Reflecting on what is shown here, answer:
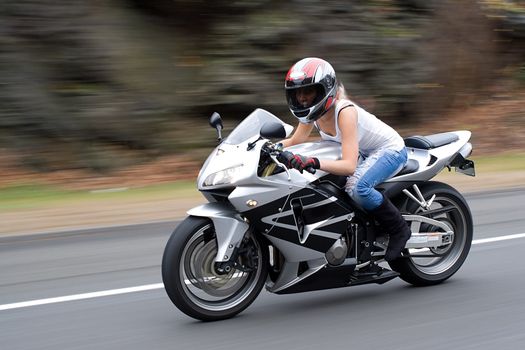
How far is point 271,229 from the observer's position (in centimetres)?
530

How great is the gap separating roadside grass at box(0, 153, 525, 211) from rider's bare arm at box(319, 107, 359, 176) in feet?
16.7

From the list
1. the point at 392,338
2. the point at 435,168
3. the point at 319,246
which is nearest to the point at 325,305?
the point at 319,246

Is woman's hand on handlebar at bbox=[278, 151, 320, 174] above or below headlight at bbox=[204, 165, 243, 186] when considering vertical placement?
above

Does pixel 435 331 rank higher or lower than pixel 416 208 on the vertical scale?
lower

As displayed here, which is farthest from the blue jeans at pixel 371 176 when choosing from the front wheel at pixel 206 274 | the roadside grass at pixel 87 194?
the roadside grass at pixel 87 194

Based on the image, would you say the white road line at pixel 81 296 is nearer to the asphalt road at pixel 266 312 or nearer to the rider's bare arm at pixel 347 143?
Result: the asphalt road at pixel 266 312

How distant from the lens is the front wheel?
5109mm

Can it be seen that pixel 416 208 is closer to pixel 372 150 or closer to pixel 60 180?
pixel 372 150

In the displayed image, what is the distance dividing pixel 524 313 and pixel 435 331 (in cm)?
78

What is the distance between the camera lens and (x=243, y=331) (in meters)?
5.18

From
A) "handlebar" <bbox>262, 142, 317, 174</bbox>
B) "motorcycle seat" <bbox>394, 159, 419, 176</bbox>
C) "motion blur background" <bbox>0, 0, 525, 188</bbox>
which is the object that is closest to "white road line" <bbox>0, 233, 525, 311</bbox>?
"handlebar" <bbox>262, 142, 317, 174</bbox>

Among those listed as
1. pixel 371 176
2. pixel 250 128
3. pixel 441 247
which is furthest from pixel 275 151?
pixel 441 247

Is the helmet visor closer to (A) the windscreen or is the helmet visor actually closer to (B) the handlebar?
(A) the windscreen

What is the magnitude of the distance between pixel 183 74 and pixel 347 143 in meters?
9.43
